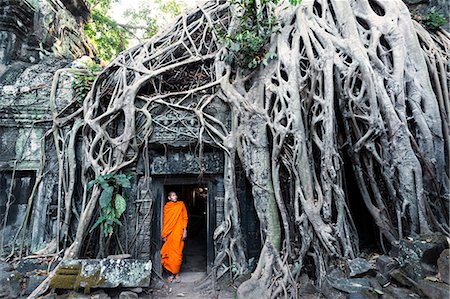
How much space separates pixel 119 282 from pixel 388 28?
14.1 feet

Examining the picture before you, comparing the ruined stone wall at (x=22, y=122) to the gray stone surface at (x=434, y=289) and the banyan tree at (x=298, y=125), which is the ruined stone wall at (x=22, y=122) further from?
the gray stone surface at (x=434, y=289)

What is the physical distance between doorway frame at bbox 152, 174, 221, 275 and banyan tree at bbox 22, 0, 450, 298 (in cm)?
27

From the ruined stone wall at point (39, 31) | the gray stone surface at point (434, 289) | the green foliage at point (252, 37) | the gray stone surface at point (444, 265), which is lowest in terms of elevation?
the gray stone surface at point (434, 289)

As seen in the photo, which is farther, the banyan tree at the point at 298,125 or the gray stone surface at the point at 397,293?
the banyan tree at the point at 298,125

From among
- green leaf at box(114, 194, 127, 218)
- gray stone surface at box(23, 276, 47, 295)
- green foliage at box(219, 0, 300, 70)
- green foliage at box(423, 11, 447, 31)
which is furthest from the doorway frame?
green foliage at box(423, 11, 447, 31)

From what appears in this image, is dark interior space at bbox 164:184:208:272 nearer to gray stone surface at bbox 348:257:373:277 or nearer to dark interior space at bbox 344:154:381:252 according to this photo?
dark interior space at bbox 344:154:381:252

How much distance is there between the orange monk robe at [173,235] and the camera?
369cm

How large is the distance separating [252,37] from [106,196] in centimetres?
284

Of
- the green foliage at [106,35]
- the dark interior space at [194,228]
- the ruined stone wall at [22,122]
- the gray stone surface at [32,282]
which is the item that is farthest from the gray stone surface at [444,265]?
the green foliage at [106,35]

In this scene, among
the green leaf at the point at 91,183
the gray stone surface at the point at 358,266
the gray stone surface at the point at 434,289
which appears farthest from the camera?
the green leaf at the point at 91,183

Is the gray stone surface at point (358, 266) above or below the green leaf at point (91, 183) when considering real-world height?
below

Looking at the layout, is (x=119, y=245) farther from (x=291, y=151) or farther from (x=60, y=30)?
(x=60, y=30)

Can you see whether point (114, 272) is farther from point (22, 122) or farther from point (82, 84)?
point (82, 84)

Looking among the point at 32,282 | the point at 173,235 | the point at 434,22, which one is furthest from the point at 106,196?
the point at 434,22
